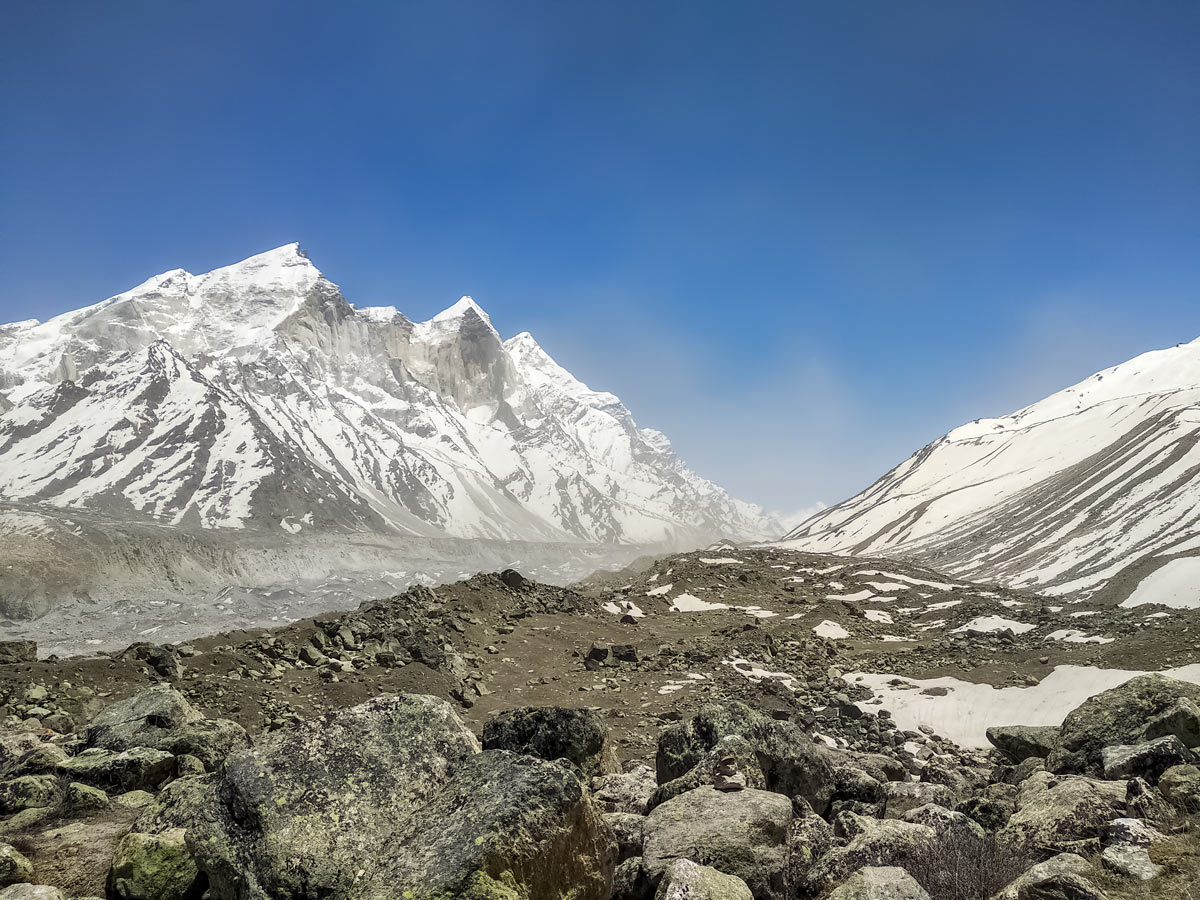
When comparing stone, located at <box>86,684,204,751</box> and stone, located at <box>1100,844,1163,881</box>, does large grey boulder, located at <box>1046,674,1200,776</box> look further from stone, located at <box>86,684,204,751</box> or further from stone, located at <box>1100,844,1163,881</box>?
stone, located at <box>86,684,204,751</box>

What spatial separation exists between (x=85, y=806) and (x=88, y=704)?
12516 millimetres

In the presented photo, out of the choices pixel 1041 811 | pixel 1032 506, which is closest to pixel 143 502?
pixel 1032 506

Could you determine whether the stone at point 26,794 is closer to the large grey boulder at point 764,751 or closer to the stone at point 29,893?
the stone at point 29,893

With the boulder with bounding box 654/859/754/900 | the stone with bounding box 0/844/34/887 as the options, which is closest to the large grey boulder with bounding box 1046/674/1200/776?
the boulder with bounding box 654/859/754/900

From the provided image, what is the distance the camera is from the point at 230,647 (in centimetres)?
2292

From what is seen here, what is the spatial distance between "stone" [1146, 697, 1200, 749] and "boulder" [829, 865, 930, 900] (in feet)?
19.7

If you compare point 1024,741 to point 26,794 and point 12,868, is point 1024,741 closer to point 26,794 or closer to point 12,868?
point 12,868

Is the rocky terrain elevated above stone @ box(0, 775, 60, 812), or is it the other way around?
stone @ box(0, 775, 60, 812)

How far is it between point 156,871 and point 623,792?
545 centimetres

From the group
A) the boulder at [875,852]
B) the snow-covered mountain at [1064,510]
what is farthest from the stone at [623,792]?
the snow-covered mountain at [1064,510]

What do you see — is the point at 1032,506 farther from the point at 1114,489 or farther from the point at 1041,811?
the point at 1041,811

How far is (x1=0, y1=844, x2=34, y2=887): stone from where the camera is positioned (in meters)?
5.80

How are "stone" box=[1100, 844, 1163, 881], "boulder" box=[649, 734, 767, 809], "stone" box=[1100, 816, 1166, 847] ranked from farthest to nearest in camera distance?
"boulder" box=[649, 734, 767, 809] < "stone" box=[1100, 816, 1166, 847] < "stone" box=[1100, 844, 1163, 881]

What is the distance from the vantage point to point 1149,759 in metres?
8.19
